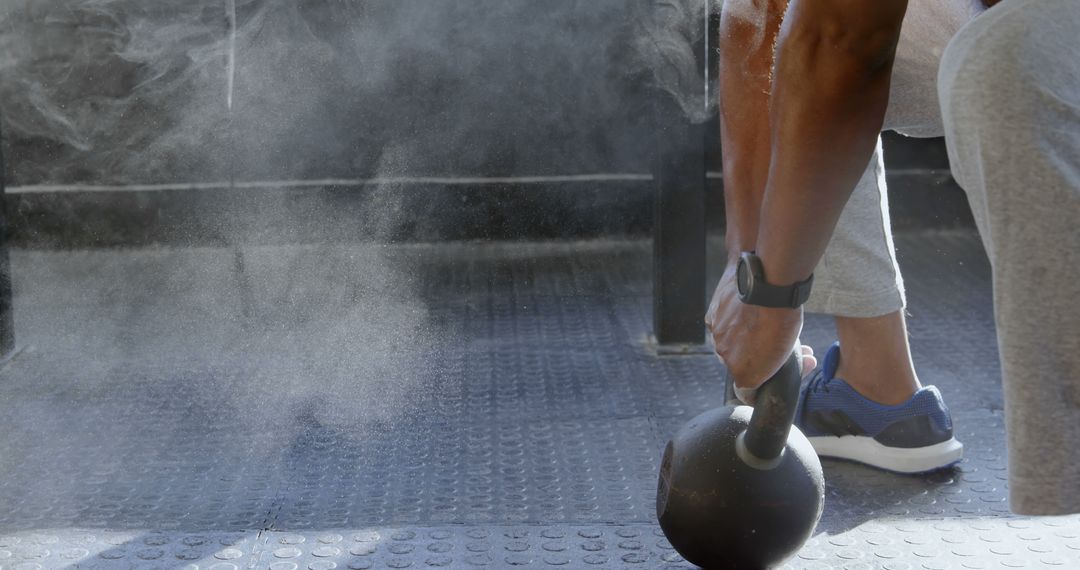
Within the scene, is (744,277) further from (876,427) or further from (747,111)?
(876,427)

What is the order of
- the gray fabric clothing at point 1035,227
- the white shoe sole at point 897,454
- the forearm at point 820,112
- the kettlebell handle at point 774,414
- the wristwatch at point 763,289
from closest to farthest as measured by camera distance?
the gray fabric clothing at point 1035,227, the forearm at point 820,112, the wristwatch at point 763,289, the kettlebell handle at point 774,414, the white shoe sole at point 897,454

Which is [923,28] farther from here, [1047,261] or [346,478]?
[346,478]

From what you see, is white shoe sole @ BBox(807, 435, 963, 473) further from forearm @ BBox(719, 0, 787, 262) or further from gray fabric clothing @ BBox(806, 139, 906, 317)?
forearm @ BBox(719, 0, 787, 262)

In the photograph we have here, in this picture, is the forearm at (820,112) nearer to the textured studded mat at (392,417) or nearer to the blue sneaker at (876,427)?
the textured studded mat at (392,417)

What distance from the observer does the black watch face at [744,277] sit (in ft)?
3.77

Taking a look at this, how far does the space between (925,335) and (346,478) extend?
1.49 m

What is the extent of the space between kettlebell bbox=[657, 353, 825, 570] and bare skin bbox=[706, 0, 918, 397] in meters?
0.12

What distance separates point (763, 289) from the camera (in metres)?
1.15

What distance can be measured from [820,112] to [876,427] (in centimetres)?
94

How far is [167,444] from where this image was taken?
1.95 m

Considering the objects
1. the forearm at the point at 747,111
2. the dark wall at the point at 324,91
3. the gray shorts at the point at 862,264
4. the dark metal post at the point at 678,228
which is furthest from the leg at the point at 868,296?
the dark wall at the point at 324,91

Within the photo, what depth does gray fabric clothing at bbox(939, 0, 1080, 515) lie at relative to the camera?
86 centimetres

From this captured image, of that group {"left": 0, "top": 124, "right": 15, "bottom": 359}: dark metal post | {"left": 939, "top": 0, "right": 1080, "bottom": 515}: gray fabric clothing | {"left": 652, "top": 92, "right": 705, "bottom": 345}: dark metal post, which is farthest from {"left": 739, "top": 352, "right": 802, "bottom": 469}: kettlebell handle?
{"left": 0, "top": 124, "right": 15, "bottom": 359}: dark metal post

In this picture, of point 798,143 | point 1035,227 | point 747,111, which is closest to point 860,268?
point 747,111
